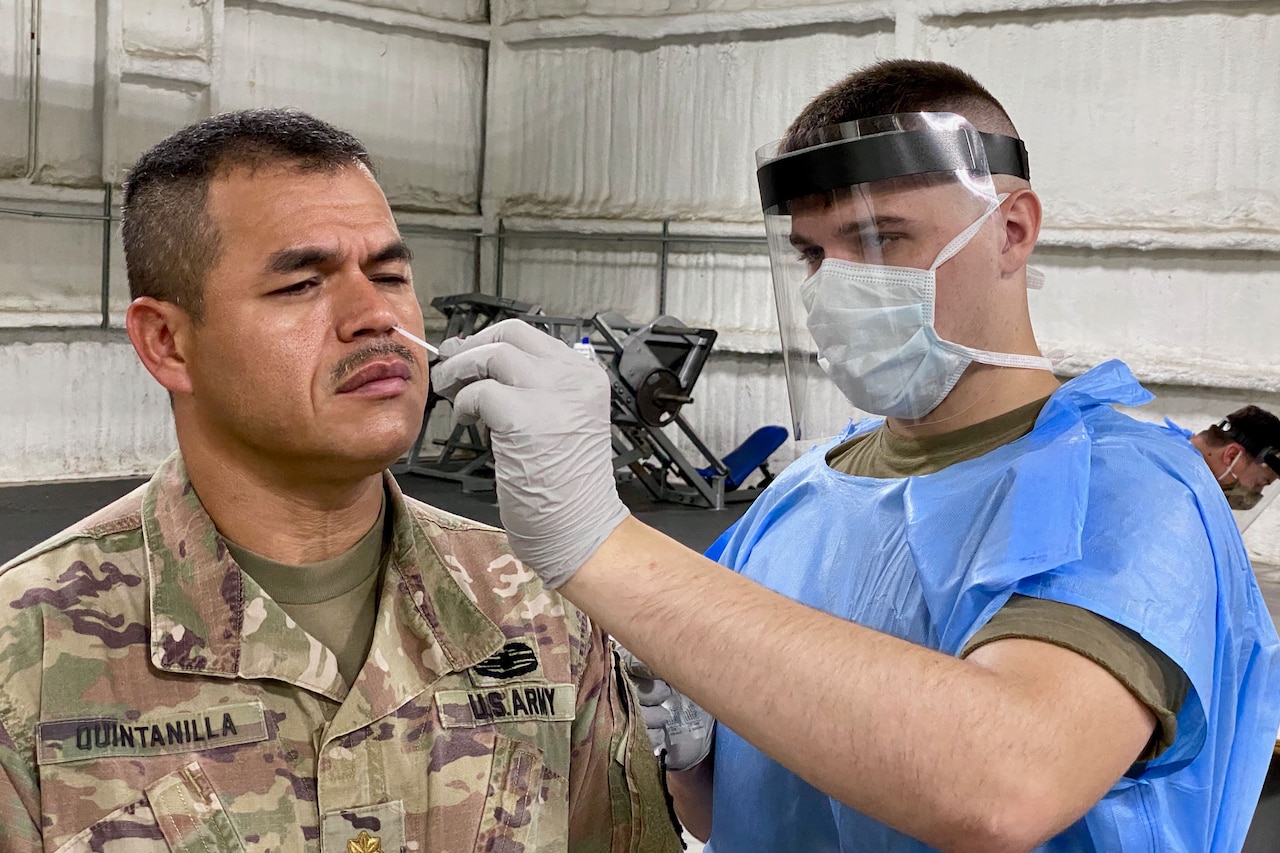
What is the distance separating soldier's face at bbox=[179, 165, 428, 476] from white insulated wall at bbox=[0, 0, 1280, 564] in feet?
17.0

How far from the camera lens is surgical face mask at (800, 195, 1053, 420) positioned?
5.71 ft

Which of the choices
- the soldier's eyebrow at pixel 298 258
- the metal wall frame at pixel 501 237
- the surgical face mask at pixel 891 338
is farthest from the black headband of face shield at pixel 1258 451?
the metal wall frame at pixel 501 237

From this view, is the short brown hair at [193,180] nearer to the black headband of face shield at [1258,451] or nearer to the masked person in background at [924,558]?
the masked person in background at [924,558]

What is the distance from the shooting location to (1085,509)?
1.48m

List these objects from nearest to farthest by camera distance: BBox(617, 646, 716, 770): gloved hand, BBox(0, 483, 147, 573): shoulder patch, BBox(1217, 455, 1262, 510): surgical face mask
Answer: BBox(0, 483, 147, 573): shoulder patch, BBox(617, 646, 716, 770): gloved hand, BBox(1217, 455, 1262, 510): surgical face mask

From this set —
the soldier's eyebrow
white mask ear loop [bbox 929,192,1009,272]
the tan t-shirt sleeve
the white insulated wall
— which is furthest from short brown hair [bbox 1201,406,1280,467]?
the soldier's eyebrow

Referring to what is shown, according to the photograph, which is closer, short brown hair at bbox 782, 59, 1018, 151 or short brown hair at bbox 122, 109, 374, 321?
short brown hair at bbox 122, 109, 374, 321

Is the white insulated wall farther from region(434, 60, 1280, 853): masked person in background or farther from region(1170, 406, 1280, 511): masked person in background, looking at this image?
region(434, 60, 1280, 853): masked person in background

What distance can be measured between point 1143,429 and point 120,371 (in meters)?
7.98

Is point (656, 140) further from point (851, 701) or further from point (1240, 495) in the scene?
point (851, 701)

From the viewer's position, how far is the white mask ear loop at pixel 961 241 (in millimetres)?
1712

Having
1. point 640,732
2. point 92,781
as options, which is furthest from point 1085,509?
point 92,781

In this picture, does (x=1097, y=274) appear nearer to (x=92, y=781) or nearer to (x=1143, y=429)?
(x=1143, y=429)

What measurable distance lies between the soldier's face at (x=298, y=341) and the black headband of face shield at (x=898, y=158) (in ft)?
2.09
